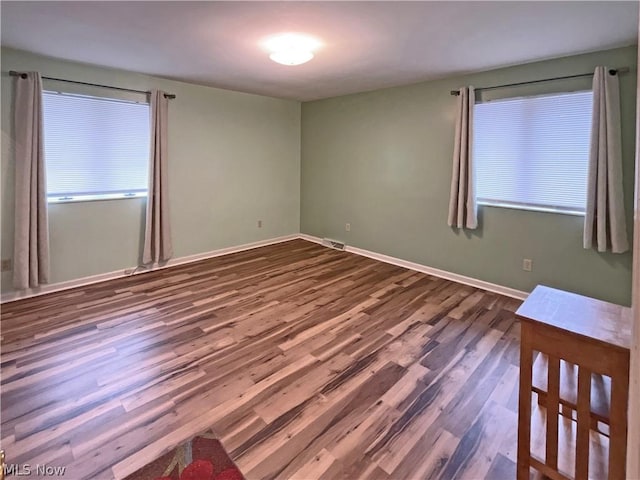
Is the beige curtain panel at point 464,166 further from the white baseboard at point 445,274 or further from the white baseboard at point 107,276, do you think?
the white baseboard at point 107,276

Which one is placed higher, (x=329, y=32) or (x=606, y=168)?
(x=329, y=32)

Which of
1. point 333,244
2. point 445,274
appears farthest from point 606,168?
point 333,244

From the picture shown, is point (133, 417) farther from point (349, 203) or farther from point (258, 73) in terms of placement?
point (349, 203)

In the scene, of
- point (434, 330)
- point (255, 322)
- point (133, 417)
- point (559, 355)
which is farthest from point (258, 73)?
point (559, 355)

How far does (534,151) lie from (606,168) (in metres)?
0.65

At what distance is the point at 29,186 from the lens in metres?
3.35

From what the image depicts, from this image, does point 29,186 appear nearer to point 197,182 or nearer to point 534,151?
point 197,182

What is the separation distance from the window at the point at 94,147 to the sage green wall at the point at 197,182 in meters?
0.16

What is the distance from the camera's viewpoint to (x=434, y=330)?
9.71 ft

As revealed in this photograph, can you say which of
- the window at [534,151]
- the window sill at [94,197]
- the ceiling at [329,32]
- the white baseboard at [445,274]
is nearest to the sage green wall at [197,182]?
the window sill at [94,197]

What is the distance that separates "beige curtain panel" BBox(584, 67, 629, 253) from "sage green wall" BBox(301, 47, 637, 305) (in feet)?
0.26

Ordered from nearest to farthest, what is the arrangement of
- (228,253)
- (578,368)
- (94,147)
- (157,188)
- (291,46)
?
(578,368) < (291,46) < (94,147) < (157,188) < (228,253)

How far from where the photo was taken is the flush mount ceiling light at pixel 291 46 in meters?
2.75

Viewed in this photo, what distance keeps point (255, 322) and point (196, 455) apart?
1418mm
